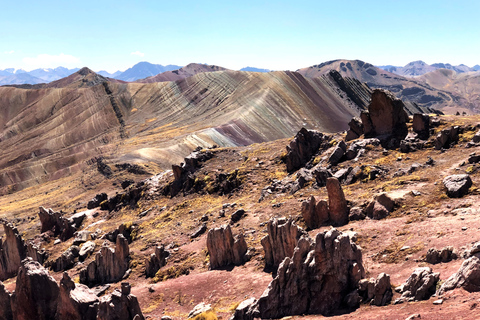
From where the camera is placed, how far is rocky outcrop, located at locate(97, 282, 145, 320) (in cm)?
1937

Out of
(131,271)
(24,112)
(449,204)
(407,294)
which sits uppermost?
(24,112)

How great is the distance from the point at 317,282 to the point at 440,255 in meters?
5.25

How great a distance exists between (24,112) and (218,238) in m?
162

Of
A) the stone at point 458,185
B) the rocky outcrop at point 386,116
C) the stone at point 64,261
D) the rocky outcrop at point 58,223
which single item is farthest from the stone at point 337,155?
the rocky outcrop at point 58,223

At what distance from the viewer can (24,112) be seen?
525ft

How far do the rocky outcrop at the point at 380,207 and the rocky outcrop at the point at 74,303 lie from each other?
1677cm

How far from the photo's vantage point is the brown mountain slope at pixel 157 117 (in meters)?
101

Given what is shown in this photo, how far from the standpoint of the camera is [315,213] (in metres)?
25.9

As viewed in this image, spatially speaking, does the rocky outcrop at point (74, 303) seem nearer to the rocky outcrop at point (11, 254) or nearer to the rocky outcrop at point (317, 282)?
the rocky outcrop at point (317, 282)

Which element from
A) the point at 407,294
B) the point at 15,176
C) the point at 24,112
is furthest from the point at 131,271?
the point at 24,112

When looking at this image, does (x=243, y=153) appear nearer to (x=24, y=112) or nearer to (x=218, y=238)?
(x=218, y=238)

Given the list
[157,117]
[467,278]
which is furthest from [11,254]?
[157,117]

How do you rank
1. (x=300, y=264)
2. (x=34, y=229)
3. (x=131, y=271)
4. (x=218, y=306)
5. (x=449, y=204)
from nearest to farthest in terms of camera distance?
(x=300, y=264) < (x=218, y=306) < (x=449, y=204) < (x=131, y=271) < (x=34, y=229)

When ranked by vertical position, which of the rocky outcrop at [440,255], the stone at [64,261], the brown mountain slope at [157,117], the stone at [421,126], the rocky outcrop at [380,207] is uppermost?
the brown mountain slope at [157,117]
